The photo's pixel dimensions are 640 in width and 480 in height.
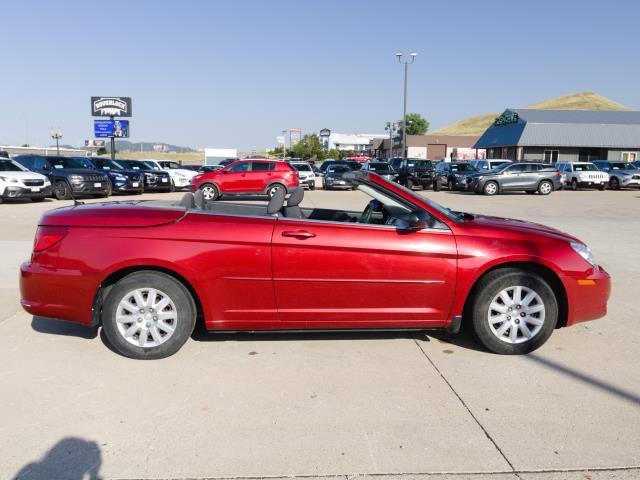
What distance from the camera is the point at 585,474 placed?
2844 mm

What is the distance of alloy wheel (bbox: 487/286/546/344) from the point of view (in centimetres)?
445

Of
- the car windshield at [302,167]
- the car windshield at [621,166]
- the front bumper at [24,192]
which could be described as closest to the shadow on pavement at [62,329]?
the front bumper at [24,192]

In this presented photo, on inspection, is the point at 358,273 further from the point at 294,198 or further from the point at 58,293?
the point at 58,293

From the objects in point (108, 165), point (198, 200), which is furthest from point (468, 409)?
point (108, 165)

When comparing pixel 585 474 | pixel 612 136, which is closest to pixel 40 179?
pixel 585 474

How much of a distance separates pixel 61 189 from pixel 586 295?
19550 millimetres

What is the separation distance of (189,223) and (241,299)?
727mm

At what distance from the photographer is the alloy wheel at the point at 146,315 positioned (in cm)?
427

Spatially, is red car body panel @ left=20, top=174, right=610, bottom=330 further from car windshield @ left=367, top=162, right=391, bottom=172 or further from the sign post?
the sign post

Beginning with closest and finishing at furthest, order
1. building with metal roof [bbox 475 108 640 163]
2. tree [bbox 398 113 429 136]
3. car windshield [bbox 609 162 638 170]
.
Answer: car windshield [bbox 609 162 638 170] < building with metal roof [bbox 475 108 640 163] < tree [bbox 398 113 429 136]

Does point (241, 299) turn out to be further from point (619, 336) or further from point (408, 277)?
point (619, 336)

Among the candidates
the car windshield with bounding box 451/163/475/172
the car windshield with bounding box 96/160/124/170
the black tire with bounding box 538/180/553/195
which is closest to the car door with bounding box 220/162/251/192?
the car windshield with bounding box 96/160/124/170

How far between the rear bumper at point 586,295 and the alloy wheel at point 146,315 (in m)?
3.20

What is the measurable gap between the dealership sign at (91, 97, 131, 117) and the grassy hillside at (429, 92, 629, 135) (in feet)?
392
